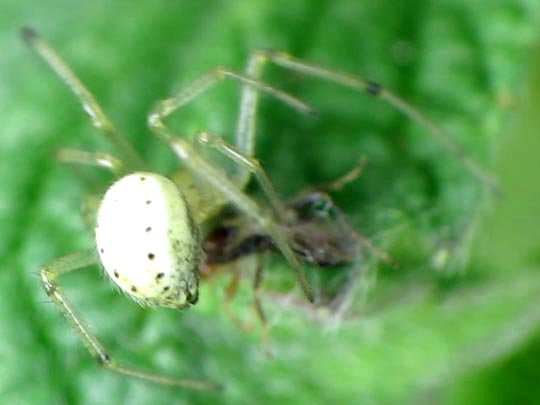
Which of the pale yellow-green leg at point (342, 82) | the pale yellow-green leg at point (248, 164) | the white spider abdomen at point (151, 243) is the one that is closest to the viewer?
the white spider abdomen at point (151, 243)

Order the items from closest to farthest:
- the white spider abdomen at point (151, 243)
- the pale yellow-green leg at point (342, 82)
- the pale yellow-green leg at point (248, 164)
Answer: the white spider abdomen at point (151, 243) < the pale yellow-green leg at point (248, 164) < the pale yellow-green leg at point (342, 82)

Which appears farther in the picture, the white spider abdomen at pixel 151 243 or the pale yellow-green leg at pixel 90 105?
the pale yellow-green leg at pixel 90 105

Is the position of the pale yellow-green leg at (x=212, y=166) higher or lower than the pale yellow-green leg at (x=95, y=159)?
higher

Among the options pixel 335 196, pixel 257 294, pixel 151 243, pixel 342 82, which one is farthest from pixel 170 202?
pixel 342 82

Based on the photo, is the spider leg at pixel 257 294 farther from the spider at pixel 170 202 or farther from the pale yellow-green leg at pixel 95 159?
the pale yellow-green leg at pixel 95 159

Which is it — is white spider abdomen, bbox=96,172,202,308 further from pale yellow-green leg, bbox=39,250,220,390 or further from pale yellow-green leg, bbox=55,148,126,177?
pale yellow-green leg, bbox=55,148,126,177

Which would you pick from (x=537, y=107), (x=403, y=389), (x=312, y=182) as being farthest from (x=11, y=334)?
(x=537, y=107)

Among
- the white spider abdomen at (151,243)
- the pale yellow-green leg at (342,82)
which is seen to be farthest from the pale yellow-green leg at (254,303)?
the pale yellow-green leg at (342,82)

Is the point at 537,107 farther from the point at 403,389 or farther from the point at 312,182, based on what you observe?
the point at 403,389
